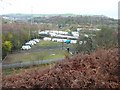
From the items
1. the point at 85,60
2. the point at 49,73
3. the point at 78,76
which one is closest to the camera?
the point at 78,76

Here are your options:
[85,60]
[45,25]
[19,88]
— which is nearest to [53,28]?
[45,25]

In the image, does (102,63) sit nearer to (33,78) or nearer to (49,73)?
(49,73)

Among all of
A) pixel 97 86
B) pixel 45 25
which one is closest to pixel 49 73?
pixel 97 86

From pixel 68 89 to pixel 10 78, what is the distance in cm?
96

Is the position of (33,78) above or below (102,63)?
below

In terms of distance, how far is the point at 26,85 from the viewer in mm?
1794

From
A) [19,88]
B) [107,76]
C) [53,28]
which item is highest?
[53,28]

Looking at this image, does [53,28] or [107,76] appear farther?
[53,28]

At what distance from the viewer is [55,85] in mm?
1752

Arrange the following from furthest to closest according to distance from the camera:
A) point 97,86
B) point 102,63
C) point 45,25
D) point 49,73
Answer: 1. point 45,25
2. point 102,63
3. point 49,73
4. point 97,86

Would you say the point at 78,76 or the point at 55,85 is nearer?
the point at 55,85

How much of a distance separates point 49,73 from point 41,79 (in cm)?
19

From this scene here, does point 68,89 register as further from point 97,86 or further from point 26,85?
point 26,85

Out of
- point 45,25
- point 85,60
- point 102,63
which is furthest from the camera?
point 45,25
